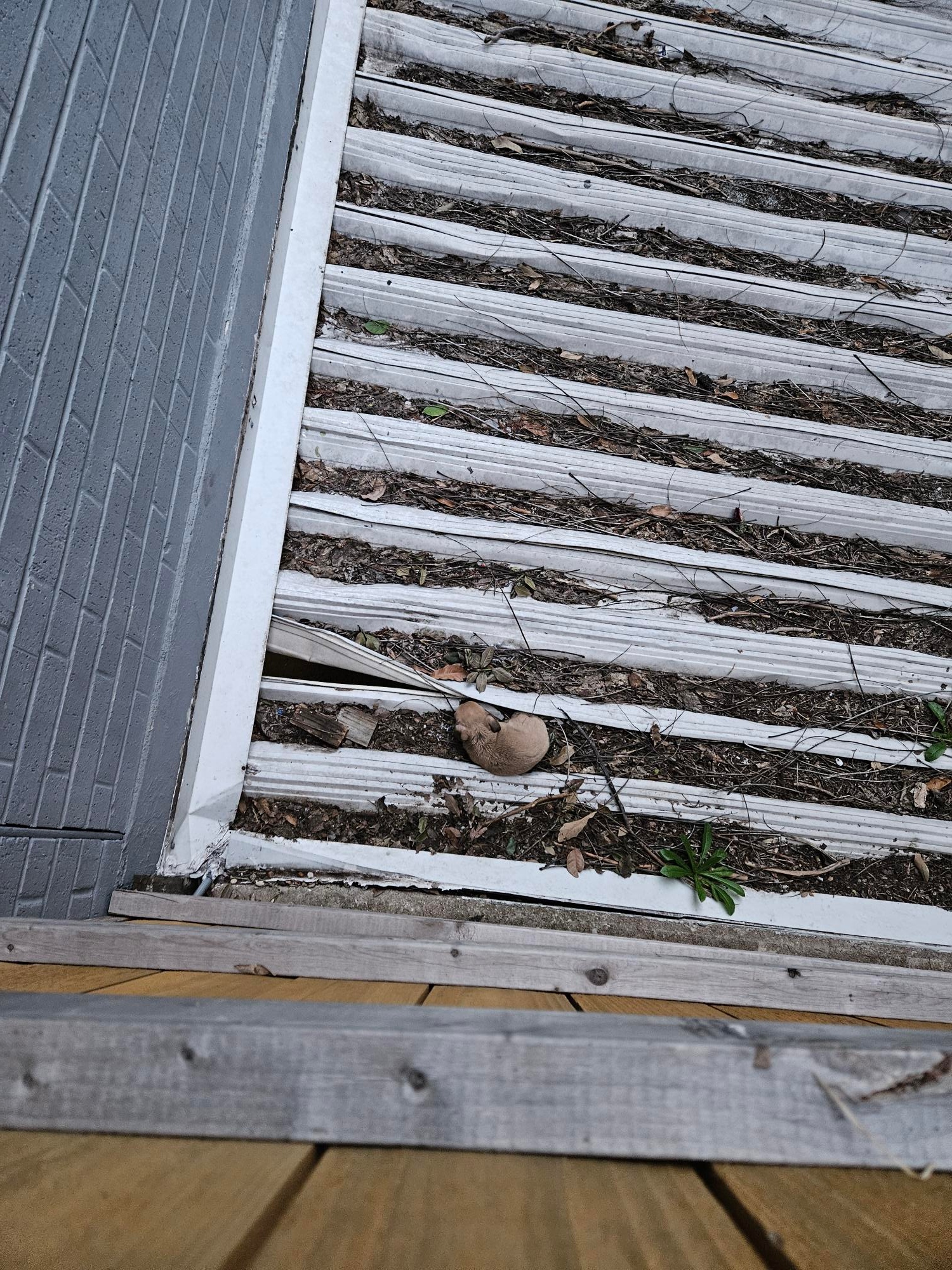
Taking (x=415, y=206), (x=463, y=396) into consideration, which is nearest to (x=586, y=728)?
(x=463, y=396)

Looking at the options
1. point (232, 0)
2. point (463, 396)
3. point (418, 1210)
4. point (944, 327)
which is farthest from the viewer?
point (944, 327)

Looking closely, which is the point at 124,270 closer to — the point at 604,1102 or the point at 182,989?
the point at 182,989

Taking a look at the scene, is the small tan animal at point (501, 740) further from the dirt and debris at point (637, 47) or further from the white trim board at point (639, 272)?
the dirt and debris at point (637, 47)

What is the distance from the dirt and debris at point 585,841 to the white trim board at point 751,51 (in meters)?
2.83

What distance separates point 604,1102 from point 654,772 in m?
1.70

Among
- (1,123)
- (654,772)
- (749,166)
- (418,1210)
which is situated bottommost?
(418,1210)

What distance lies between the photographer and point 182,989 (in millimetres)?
1243

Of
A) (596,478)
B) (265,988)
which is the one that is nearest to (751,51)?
(596,478)

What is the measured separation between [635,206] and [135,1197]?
3.08 meters

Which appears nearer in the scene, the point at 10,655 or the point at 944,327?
the point at 10,655

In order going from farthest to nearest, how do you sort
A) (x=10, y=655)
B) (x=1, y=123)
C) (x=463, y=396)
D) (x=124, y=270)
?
(x=463, y=396) < (x=124, y=270) < (x=10, y=655) < (x=1, y=123)

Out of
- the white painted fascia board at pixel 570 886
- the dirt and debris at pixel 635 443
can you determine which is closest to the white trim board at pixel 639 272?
the dirt and debris at pixel 635 443

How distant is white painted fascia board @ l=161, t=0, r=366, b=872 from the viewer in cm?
227

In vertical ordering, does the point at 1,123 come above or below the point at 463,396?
below
